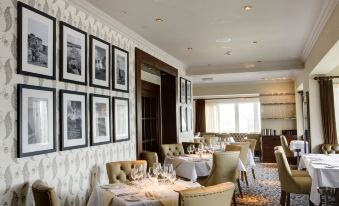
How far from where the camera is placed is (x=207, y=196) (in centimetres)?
225

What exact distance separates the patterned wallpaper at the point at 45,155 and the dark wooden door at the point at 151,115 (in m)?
2.46

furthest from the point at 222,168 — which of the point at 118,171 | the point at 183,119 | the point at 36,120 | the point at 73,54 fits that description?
the point at 183,119

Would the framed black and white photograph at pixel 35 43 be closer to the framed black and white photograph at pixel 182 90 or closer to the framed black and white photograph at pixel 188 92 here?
the framed black and white photograph at pixel 182 90

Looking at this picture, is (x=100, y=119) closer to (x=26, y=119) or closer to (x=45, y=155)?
(x=45, y=155)

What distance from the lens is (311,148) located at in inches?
286

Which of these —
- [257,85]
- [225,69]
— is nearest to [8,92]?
[225,69]

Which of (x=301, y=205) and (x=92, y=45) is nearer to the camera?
(x=92, y=45)

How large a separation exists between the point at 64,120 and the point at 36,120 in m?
0.43

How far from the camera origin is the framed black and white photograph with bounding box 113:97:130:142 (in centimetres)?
456

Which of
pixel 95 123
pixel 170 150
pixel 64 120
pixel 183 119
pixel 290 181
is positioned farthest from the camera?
pixel 183 119

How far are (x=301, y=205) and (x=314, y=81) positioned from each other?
329cm

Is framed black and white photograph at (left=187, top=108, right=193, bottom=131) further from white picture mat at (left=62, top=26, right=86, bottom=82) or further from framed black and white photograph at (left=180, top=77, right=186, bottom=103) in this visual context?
white picture mat at (left=62, top=26, right=86, bottom=82)

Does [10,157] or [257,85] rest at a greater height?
[257,85]

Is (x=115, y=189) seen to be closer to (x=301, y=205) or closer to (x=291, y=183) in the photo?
(x=291, y=183)
